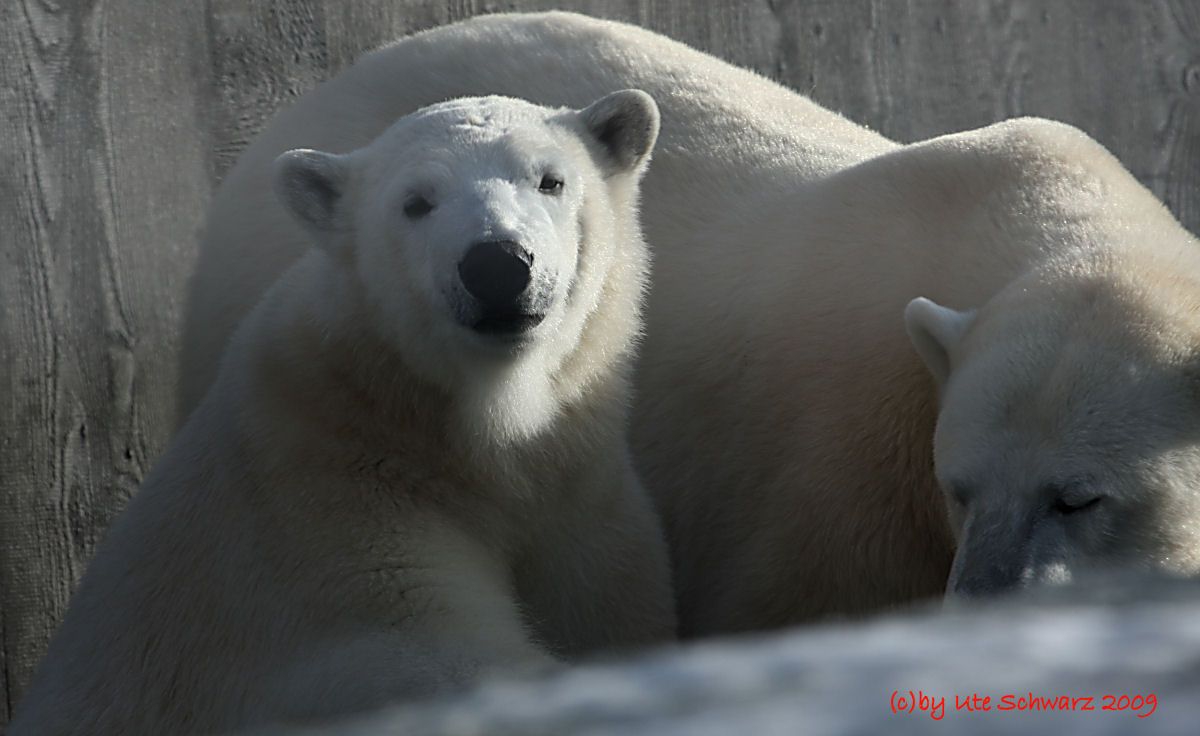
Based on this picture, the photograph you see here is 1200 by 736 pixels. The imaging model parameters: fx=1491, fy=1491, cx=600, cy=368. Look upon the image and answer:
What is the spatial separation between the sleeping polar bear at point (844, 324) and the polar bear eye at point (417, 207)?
0.91m

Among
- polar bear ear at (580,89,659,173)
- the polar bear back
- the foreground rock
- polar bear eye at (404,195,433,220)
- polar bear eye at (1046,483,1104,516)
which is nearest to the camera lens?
the foreground rock

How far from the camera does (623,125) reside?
303 cm

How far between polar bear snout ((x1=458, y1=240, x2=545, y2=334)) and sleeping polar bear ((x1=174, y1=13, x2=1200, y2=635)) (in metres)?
0.78

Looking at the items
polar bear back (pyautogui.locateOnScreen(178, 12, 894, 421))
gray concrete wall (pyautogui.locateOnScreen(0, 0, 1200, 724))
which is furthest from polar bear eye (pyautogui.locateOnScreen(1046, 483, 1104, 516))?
gray concrete wall (pyautogui.locateOnScreen(0, 0, 1200, 724))

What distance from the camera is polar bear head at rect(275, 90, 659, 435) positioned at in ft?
8.14

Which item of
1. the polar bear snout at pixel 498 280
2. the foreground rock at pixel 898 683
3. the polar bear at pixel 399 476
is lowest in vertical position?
the polar bear at pixel 399 476

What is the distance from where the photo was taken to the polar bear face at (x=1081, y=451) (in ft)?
7.86

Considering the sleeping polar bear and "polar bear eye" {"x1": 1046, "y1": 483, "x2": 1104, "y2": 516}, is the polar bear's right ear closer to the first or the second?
the sleeping polar bear

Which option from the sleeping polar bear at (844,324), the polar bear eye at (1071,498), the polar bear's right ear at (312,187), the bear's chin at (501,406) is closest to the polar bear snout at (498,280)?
the bear's chin at (501,406)

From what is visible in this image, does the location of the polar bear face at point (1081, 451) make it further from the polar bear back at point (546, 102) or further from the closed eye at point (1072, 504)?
the polar bear back at point (546, 102)

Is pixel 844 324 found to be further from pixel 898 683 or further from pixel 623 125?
pixel 898 683

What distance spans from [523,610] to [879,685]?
2.08 meters

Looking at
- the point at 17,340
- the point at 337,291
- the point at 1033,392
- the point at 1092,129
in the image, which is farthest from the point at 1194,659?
the point at 1092,129

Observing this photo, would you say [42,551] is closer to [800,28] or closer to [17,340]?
[17,340]
